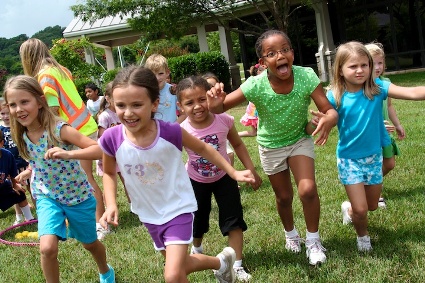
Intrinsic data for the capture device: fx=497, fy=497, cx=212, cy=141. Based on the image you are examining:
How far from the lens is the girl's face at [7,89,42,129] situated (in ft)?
12.0

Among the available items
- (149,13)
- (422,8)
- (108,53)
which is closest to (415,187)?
(149,13)

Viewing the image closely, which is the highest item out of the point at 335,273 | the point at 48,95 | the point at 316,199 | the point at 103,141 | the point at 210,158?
the point at 48,95

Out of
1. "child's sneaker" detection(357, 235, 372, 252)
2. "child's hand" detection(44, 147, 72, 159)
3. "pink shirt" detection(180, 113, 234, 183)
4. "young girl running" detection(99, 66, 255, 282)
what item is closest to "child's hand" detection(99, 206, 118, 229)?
"young girl running" detection(99, 66, 255, 282)

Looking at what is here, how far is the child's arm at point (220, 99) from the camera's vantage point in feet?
12.4

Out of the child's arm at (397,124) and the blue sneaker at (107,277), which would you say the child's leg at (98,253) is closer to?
the blue sneaker at (107,277)

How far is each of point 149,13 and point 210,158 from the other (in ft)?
49.3

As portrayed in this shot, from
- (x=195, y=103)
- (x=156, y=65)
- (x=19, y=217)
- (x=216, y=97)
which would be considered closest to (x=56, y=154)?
(x=195, y=103)

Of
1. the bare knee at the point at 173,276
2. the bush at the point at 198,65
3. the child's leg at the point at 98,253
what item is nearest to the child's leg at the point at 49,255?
the child's leg at the point at 98,253

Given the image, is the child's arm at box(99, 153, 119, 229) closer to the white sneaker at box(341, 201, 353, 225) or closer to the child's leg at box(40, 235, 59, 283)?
the child's leg at box(40, 235, 59, 283)

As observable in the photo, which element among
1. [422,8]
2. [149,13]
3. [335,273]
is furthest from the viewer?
[422,8]

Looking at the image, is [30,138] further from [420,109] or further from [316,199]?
[420,109]

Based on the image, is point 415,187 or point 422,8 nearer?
point 415,187

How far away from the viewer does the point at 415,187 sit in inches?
213

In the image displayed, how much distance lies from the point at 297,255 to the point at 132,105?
196cm
